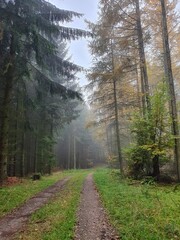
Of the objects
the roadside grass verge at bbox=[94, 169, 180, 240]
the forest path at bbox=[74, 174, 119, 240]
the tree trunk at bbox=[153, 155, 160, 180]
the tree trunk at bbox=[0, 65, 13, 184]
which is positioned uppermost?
the tree trunk at bbox=[0, 65, 13, 184]

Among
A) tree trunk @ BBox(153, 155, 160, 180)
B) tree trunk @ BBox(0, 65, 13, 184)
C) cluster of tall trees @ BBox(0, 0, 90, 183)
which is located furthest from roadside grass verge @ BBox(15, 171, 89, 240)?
cluster of tall trees @ BBox(0, 0, 90, 183)

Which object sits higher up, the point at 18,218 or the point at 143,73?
the point at 143,73

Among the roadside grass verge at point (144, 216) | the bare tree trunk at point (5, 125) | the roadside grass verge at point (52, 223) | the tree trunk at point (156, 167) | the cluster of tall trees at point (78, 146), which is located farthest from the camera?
the cluster of tall trees at point (78, 146)

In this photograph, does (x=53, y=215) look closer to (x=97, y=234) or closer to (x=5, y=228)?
(x=5, y=228)

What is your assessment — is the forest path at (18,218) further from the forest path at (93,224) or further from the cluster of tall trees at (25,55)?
the cluster of tall trees at (25,55)

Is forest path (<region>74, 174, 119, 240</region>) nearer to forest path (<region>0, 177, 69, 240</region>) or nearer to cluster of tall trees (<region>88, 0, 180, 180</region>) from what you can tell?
forest path (<region>0, 177, 69, 240</region>)

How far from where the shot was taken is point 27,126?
51.0 ft

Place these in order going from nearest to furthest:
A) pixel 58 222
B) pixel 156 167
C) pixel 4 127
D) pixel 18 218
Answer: pixel 58 222 → pixel 18 218 → pixel 156 167 → pixel 4 127

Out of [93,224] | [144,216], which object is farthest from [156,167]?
[93,224]

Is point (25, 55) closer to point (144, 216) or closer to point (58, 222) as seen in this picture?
point (58, 222)

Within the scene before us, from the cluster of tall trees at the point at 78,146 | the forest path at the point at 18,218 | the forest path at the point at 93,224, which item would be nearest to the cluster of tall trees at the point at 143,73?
the forest path at the point at 93,224

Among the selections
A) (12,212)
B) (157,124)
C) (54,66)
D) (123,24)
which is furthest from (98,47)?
(12,212)

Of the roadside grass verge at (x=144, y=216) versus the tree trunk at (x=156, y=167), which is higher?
the tree trunk at (x=156, y=167)

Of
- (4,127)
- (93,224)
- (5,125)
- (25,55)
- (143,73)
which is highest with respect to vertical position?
(25,55)
